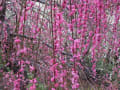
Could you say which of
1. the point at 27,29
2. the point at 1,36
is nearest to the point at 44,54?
the point at 27,29

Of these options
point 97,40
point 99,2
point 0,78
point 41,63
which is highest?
point 99,2

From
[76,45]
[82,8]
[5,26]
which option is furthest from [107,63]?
[76,45]

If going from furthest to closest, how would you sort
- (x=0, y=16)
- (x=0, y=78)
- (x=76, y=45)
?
1. (x=0, y=78)
2. (x=0, y=16)
3. (x=76, y=45)

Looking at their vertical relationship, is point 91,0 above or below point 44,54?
above

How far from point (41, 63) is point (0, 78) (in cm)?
161

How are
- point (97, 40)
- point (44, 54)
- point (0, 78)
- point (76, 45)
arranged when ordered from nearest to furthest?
point (76, 45)
point (97, 40)
point (44, 54)
point (0, 78)

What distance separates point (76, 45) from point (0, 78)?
92.8 inches

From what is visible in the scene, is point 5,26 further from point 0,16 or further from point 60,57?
point 60,57

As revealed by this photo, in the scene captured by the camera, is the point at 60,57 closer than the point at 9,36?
Yes

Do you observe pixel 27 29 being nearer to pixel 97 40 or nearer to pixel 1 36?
pixel 1 36

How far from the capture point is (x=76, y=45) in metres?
2.10

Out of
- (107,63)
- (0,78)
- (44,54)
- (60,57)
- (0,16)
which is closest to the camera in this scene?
(60,57)

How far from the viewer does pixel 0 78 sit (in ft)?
13.1

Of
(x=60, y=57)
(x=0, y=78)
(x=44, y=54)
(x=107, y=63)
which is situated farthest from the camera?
(x=107, y=63)
